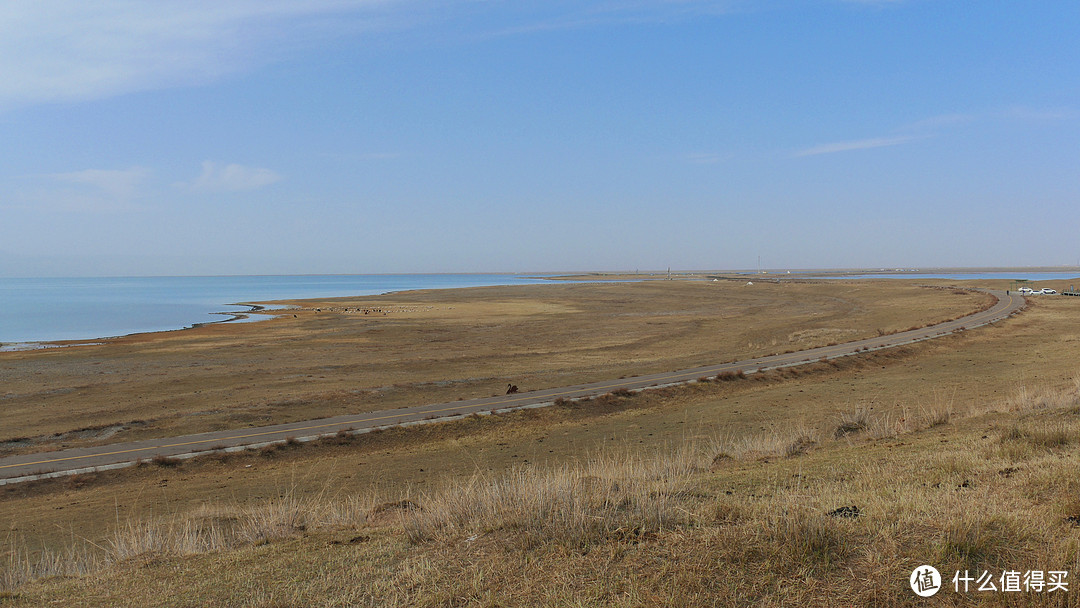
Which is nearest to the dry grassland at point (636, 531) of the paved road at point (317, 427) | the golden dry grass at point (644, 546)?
the golden dry grass at point (644, 546)

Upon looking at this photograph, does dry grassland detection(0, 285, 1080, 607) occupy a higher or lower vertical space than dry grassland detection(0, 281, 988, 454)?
higher

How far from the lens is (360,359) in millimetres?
45250

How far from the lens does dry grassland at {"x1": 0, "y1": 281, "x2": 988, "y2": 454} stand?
27781mm

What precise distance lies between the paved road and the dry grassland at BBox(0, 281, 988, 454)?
6.07 ft

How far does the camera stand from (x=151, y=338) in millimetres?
59625

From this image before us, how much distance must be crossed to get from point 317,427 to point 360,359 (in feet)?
71.2

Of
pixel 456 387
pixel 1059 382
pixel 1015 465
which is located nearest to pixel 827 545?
pixel 1015 465

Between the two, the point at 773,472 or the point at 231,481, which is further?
the point at 231,481

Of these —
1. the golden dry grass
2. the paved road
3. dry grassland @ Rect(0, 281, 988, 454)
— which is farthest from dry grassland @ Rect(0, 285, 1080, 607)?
dry grassland @ Rect(0, 281, 988, 454)

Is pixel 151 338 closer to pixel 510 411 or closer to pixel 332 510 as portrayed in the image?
pixel 510 411

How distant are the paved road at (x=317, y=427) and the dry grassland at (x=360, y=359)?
1.85 meters

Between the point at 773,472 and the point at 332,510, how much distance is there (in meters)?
7.68

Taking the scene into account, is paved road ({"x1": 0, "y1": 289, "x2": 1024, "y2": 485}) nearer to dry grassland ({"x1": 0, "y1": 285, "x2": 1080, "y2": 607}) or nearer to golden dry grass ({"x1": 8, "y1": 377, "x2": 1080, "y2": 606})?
dry grassland ({"x1": 0, "y1": 285, "x2": 1080, "y2": 607})

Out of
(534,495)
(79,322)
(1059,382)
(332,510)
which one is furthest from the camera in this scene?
(79,322)
